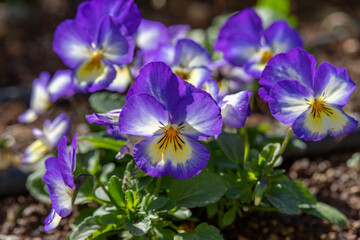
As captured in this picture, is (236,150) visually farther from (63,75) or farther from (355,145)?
(355,145)

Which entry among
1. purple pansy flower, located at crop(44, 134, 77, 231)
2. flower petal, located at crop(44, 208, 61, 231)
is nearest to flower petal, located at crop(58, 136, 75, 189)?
purple pansy flower, located at crop(44, 134, 77, 231)

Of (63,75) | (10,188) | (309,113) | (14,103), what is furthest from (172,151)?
(14,103)

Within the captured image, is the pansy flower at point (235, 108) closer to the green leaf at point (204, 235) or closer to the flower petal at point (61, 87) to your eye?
the green leaf at point (204, 235)

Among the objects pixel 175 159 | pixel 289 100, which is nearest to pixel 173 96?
pixel 175 159

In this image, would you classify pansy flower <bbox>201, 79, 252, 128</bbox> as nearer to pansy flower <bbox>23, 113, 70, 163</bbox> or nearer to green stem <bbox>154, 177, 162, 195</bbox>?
green stem <bbox>154, 177, 162, 195</bbox>

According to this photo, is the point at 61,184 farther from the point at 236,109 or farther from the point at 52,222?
the point at 236,109

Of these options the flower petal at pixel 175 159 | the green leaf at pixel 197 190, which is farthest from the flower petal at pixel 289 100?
the green leaf at pixel 197 190
